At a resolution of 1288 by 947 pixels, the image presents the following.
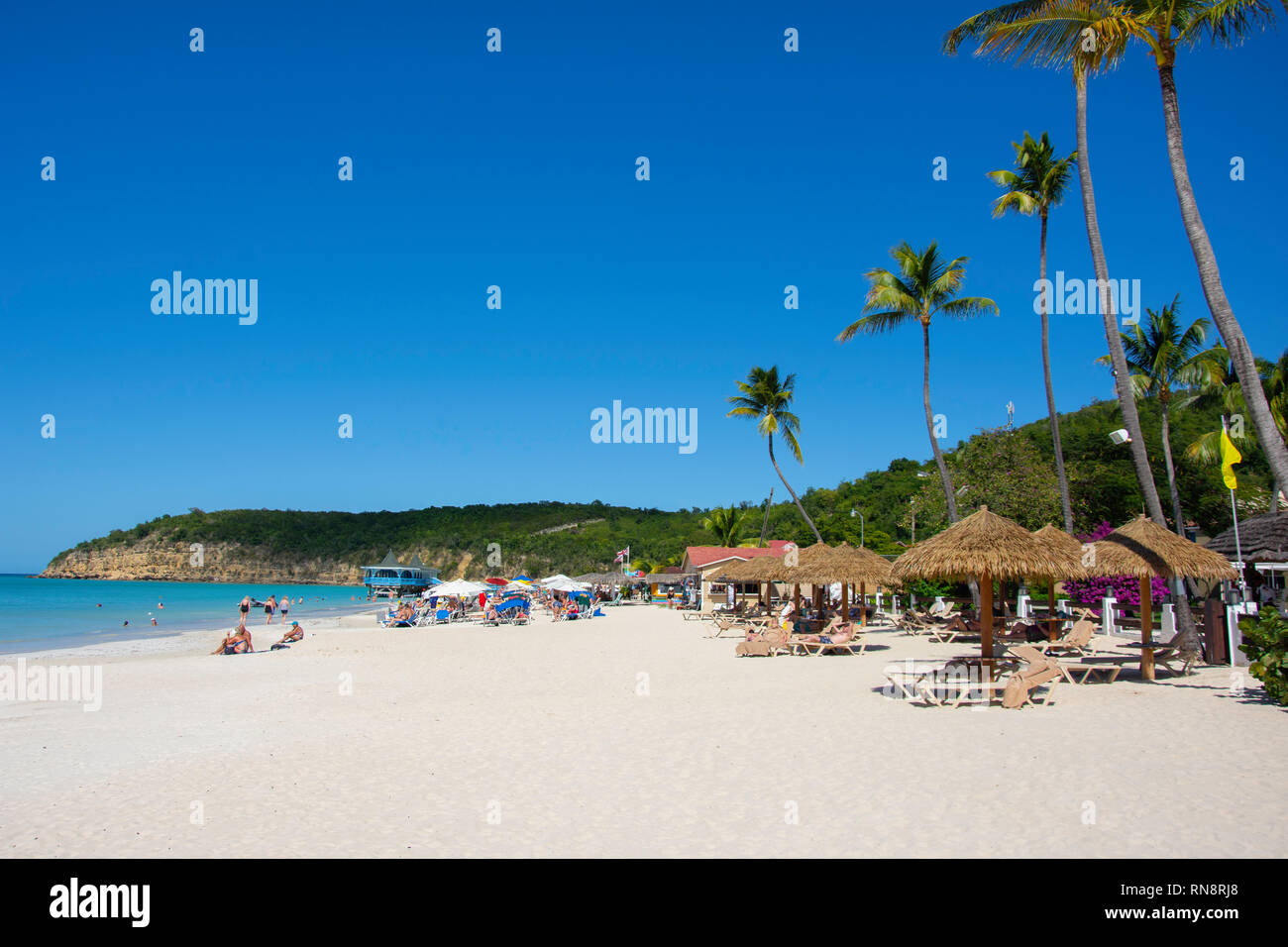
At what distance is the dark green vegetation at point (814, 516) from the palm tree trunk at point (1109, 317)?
15.6 meters

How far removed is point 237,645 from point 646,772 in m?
17.8

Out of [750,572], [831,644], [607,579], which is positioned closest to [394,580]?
[607,579]

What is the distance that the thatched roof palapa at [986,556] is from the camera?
11297 mm

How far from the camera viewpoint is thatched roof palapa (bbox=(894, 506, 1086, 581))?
445 inches

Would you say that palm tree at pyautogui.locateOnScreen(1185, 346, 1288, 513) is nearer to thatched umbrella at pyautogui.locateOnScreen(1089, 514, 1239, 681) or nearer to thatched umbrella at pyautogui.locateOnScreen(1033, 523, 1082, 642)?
thatched umbrella at pyautogui.locateOnScreen(1033, 523, 1082, 642)

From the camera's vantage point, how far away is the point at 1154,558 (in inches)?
466

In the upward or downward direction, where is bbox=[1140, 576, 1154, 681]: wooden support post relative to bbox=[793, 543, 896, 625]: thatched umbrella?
downward

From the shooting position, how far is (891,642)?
19391mm

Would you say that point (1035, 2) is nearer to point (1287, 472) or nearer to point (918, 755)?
point (1287, 472)

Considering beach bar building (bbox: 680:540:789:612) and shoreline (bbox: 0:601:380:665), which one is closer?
shoreline (bbox: 0:601:380:665)

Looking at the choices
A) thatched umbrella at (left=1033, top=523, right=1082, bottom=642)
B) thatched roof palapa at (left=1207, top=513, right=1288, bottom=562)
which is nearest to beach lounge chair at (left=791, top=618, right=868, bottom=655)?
thatched umbrella at (left=1033, top=523, right=1082, bottom=642)
